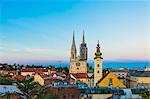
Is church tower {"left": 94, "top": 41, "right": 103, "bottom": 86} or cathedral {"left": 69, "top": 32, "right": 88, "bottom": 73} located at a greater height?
cathedral {"left": 69, "top": 32, "right": 88, "bottom": 73}

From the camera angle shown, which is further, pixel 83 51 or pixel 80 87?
pixel 83 51

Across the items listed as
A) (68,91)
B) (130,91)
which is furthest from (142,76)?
(68,91)

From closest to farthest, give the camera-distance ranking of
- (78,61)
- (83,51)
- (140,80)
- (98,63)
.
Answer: (98,63) → (140,80) → (78,61) → (83,51)

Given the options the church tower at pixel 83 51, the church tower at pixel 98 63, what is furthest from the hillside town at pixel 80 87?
the church tower at pixel 83 51

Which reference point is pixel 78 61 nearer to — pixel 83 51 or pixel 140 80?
pixel 83 51

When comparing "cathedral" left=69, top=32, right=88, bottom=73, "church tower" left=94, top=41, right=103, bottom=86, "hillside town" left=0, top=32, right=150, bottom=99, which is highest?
"cathedral" left=69, top=32, right=88, bottom=73

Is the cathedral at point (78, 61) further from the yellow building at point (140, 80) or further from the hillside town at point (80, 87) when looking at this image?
the yellow building at point (140, 80)

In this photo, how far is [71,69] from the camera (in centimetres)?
3691

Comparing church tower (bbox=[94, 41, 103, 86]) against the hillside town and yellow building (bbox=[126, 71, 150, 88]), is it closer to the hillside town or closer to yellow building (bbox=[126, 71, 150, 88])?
the hillside town

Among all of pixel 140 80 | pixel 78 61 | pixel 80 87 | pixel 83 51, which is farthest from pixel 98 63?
pixel 83 51

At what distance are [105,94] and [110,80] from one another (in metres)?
5.44

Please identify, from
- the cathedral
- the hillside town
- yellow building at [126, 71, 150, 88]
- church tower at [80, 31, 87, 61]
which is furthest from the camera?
church tower at [80, 31, 87, 61]

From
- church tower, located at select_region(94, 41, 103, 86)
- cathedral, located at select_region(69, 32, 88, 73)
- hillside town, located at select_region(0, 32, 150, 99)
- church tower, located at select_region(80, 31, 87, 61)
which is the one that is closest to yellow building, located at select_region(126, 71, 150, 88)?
hillside town, located at select_region(0, 32, 150, 99)

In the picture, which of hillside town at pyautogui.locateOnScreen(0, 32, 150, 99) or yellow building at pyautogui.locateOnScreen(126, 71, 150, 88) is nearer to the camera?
hillside town at pyautogui.locateOnScreen(0, 32, 150, 99)
